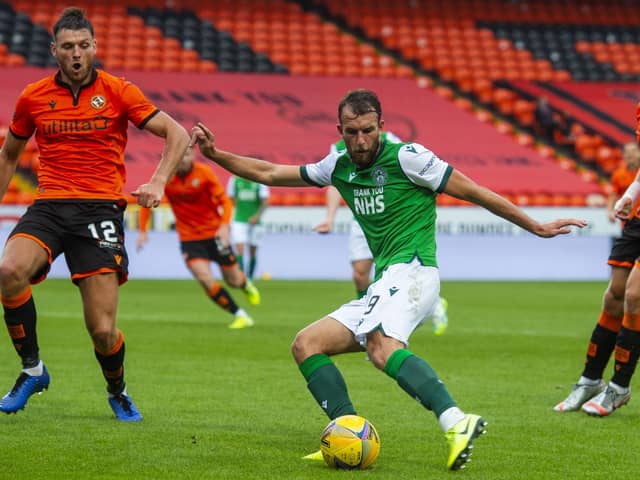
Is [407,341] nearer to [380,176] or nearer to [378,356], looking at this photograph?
[378,356]

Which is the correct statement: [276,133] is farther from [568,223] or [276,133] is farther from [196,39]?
[568,223]

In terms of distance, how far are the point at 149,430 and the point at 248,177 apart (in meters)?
1.50

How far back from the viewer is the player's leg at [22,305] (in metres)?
6.12

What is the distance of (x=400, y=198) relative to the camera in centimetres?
570

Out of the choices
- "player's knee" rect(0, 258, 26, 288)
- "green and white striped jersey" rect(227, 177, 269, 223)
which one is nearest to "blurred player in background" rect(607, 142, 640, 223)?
"green and white striped jersey" rect(227, 177, 269, 223)

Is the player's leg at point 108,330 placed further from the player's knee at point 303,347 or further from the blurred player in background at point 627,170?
the blurred player in background at point 627,170

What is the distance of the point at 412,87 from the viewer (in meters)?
30.9

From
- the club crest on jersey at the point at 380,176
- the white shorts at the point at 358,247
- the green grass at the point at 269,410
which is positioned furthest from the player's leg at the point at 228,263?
the club crest on jersey at the point at 380,176

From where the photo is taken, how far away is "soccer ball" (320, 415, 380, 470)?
17.0 ft

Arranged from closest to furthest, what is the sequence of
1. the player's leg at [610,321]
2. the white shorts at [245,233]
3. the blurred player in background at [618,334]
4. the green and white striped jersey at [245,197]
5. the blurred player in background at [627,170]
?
1. the blurred player in background at [618,334]
2. the player's leg at [610,321]
3. the blurred player in background at [627,170]
4. the green and white striped jersey at [245,197]
5. the white shorts at [245,233]

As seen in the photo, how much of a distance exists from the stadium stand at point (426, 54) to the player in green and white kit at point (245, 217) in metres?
6.12

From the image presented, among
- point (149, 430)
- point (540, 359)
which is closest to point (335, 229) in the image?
point (540, 359)

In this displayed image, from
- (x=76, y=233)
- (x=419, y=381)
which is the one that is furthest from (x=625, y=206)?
(x=76, y=233)

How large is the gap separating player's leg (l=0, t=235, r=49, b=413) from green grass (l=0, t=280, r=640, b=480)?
195 millimetres
